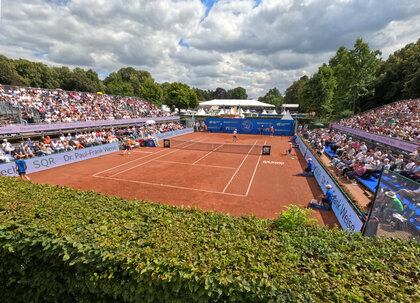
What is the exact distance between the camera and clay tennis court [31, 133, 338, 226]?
12.1 meters

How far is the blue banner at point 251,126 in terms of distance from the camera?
4153cm

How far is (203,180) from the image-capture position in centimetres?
1569

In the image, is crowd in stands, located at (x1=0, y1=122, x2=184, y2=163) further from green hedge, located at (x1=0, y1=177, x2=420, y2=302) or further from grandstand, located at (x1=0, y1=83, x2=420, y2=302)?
green hedge, located at (x1=0, y1=177, x2=420, y2=302)

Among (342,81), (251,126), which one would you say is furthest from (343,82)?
(251,126)

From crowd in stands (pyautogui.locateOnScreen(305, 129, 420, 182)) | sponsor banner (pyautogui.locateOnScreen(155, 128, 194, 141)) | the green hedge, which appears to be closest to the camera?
the green hedge

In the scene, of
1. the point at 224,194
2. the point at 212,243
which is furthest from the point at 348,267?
the point at 224,194

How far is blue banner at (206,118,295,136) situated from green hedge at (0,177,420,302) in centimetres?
3981

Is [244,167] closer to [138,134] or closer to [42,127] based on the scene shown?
[138,134]

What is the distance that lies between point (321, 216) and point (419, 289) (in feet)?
28.2

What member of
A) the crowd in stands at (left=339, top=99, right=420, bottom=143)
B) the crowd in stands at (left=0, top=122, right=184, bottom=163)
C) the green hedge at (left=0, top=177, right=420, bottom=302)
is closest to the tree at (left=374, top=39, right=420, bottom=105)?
the crowd in stands at (left=339, top=99, right=420, bottom=143)

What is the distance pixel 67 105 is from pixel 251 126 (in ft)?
115

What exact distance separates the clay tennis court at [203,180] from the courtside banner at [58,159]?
0.78 meters

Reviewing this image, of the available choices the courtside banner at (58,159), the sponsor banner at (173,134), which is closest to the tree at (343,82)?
the sponsor banner at (173,134)

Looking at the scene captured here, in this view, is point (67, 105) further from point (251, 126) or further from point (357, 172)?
point (357, 172)
